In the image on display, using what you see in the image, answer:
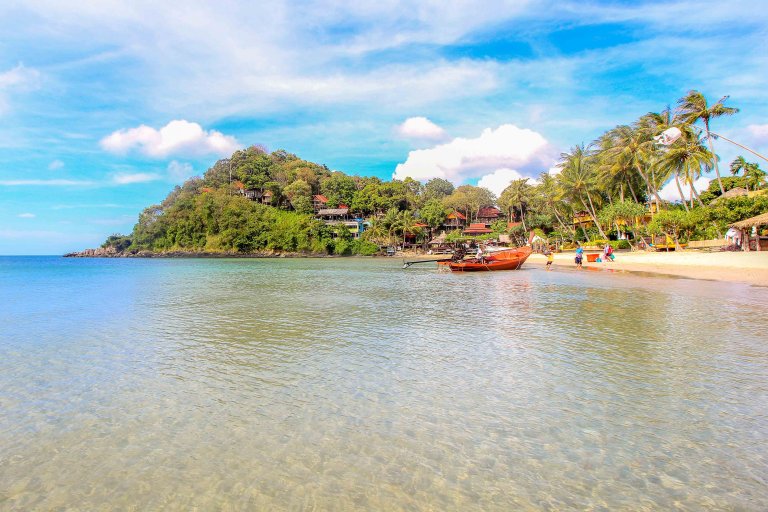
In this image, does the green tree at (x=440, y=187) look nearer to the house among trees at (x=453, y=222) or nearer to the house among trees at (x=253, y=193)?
the house among trees at (x=453, y=222)

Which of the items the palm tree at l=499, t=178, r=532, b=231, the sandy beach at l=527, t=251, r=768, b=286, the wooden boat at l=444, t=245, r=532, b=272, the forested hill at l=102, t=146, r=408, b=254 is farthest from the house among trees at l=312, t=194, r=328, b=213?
the sandy beach at l=527, t=251, r=768, b=286

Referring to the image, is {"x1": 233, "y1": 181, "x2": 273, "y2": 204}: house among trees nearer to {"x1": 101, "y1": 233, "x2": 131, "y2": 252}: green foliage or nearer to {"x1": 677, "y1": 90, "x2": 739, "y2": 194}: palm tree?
{"x1": 101, "y1": 233, "x2": 131, "y2": 252}: green foliage

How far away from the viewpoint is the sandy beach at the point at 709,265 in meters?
19.5

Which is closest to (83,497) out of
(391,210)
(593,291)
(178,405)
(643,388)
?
(178,405)

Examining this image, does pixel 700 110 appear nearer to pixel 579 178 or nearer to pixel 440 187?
pixel 579 178

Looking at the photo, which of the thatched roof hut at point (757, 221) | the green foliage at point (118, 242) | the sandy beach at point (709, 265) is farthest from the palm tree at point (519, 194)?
the green foliage at point (118, 242)

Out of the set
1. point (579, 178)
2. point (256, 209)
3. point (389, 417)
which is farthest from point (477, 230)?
point (389, 417)

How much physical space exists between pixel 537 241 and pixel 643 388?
2301 inches

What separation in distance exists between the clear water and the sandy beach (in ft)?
42.0

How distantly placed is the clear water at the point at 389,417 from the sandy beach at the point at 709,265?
12.8m

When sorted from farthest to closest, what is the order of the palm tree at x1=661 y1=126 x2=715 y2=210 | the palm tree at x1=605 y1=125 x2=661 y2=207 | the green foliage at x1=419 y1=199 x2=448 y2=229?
the green foliage at x1=419 y1=199 x2=448 y2=229 → the palm tree at x1=605 y1=125 x2=661 y2=207 → the palm tree at x1=661 y1=126 x2=715 y2=210

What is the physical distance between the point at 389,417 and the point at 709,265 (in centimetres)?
2661

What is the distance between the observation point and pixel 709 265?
23.6 meters

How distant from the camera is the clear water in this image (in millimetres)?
2990
